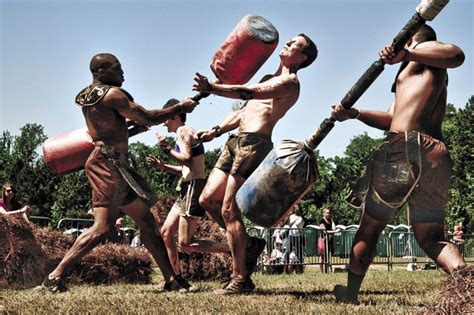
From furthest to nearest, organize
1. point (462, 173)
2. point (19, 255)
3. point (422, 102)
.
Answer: point (462, 173)
point (19, 255)
point (422, 102)

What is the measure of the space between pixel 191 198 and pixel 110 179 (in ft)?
4.31

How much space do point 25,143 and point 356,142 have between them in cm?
3894

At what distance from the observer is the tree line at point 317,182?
48.5 m

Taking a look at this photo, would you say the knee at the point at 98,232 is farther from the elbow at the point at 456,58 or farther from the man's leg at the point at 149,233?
the elbow at the point at 456,58

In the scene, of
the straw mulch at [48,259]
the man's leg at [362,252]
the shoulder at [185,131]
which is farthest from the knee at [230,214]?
the straw mulch at [48,259]

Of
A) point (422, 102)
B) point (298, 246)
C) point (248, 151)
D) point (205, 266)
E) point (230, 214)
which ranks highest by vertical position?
point (422, 102)

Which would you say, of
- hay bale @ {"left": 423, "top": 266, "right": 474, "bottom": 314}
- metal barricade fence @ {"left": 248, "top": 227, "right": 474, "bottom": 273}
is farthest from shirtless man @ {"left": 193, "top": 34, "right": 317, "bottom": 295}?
metal barricade fence @ {"left": 248, "top": 227, "right": 474, "bottom": 273}

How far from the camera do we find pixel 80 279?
8688 mm

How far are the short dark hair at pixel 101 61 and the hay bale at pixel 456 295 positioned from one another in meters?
3.99

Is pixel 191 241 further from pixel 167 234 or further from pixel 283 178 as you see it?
pixel 283 178

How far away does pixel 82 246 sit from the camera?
6066mm

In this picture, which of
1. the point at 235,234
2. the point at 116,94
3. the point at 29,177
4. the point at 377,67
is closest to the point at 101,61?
the point at 116,94

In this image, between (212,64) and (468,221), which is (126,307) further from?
(468,221)

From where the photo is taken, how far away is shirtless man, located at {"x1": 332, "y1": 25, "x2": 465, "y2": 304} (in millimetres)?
4680
